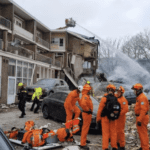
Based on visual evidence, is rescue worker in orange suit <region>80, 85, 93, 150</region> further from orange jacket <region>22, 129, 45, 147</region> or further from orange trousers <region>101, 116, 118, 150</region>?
orange jacket <region>22, 129, 45, 147</region>

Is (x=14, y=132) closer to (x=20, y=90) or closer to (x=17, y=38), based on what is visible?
(x=20, y=90)

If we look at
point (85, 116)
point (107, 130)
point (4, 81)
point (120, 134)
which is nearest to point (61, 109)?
point (85, 116)

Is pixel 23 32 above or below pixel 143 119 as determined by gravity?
above

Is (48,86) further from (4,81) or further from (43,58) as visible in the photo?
(43,58)

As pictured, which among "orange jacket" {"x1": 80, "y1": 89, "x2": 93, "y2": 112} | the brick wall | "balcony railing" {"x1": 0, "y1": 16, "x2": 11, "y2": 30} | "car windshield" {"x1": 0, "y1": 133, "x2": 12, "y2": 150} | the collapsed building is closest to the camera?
"car windshield" {"x1": 0, "y1": 133, "x2": 12, "y2": 150}

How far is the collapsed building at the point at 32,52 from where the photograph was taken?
15.8 metres

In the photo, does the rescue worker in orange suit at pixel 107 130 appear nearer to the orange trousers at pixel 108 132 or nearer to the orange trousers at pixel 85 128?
the orange trousers at pixel 108 132

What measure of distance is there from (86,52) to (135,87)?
26233 mm

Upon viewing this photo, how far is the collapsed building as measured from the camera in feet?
51.9

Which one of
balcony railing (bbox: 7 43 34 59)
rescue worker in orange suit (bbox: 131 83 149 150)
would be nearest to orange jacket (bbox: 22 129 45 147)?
rescue worker in orange suit (bbox: 131 83 149 150)

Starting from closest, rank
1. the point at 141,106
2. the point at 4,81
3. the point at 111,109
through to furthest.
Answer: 1. the point at 111,109
2. the point at 141,106
3. the point at 4,81

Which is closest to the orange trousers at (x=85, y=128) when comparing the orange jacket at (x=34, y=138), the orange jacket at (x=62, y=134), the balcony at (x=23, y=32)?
the orange jacket at (x=62, y=134)

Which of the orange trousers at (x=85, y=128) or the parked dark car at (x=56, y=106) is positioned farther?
the parked dark car at (x=56, y=106)

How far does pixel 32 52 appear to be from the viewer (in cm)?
2145
